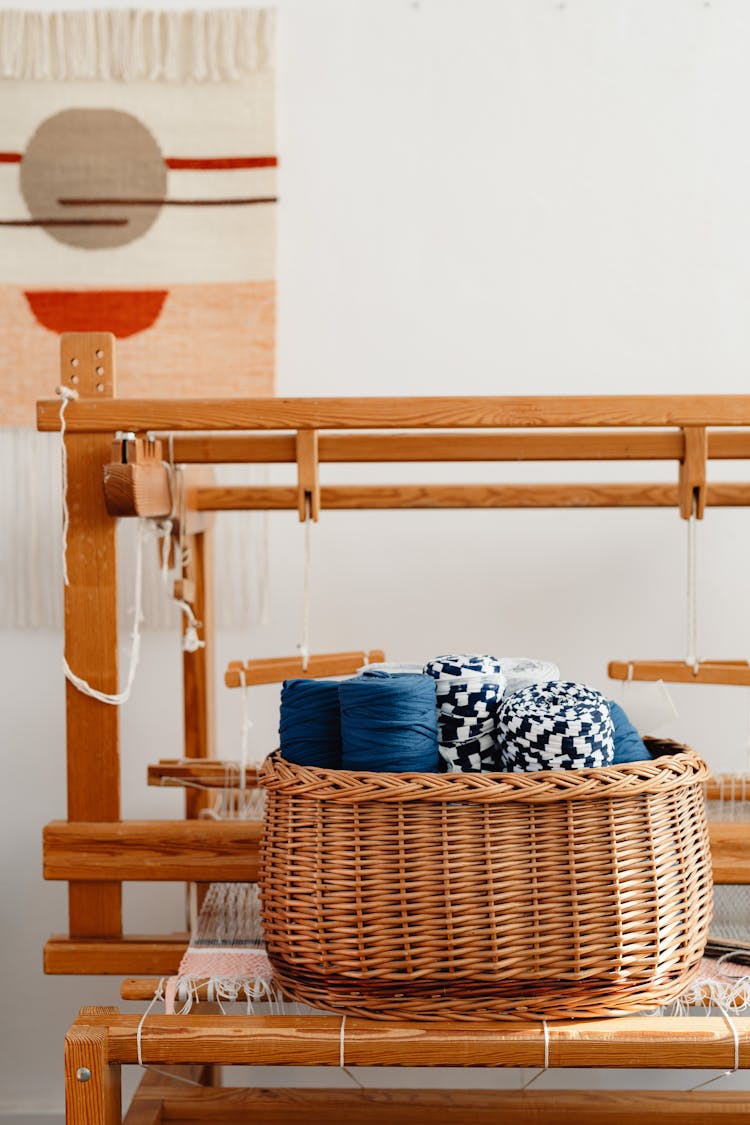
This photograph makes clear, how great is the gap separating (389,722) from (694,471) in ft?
1.59

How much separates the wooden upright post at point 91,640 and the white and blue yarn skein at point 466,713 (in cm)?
37

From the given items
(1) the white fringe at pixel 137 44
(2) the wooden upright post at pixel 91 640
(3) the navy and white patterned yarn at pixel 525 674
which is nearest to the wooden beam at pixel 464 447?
(2) the wooden upright post at pixel 91 640

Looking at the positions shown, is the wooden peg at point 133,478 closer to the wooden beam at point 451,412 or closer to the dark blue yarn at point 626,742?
the wooden beam at point 451,412

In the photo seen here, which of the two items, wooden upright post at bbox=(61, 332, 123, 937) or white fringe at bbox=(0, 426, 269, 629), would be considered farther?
white fringe at bbox=(0, 426, 269, 629)

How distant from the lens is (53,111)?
2.00m

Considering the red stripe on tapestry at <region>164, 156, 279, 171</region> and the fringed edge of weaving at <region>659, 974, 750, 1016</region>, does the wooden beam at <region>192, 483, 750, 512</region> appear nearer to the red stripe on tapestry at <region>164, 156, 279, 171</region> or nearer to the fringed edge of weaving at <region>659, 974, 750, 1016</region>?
the red stripe on tapestry at <region>164, 156, 279, 171</region>

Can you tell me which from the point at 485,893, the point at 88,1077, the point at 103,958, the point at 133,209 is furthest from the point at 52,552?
the point at 485,893

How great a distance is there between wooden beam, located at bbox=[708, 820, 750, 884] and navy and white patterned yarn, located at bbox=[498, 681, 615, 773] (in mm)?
277

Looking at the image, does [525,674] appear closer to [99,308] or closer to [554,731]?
[554,731]

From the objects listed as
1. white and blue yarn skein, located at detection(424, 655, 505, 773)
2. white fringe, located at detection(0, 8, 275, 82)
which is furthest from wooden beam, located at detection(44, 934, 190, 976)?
white fringe, located at detection(0, 8, 275, 82)

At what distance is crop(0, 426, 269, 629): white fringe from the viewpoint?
2008mm

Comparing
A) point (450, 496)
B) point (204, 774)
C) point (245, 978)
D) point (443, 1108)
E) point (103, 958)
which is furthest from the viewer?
point (450, 496)

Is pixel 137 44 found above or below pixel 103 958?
above

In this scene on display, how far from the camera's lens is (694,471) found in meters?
1.23
